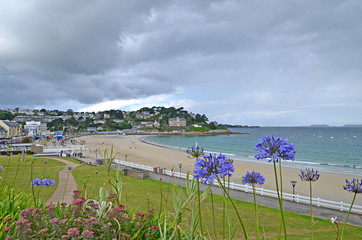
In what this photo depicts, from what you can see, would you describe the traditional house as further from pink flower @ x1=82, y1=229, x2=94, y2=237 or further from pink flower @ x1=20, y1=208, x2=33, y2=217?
pink flower @ x1=82, y1=229, x2=94, y2=237

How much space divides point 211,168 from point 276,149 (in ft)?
1.81

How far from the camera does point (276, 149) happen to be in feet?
5.62

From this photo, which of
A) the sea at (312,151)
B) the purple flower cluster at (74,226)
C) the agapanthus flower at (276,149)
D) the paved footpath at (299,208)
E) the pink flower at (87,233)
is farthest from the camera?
the sea at (312,151)

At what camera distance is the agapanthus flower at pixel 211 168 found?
1.77 metres

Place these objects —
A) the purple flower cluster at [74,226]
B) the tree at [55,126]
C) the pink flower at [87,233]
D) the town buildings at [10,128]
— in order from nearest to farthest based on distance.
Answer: the pink flower at [87,233]
the purple flower cluster at [74,226]
the town buildings at [10,128]
the tree at [55,126]

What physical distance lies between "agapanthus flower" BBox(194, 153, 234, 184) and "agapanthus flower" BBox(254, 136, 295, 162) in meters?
0.27

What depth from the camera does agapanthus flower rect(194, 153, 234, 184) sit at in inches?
69.5

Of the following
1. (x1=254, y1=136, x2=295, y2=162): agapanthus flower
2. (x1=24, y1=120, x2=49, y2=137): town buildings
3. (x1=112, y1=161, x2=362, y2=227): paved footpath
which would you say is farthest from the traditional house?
(x1=254, y1=136, x2=295, y2=162): agapanthus flower

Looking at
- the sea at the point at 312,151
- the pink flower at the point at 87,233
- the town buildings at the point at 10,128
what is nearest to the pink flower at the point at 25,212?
the pink flower at the point at 87,233

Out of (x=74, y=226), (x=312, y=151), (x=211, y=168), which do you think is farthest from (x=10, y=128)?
(x=211, y=168)

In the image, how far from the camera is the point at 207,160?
192 cm

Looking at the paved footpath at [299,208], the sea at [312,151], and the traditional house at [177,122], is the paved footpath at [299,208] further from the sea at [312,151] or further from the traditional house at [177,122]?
the traditional house at [177,122]

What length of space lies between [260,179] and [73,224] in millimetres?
2292

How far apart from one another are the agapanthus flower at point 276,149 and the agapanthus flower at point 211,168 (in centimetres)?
27
